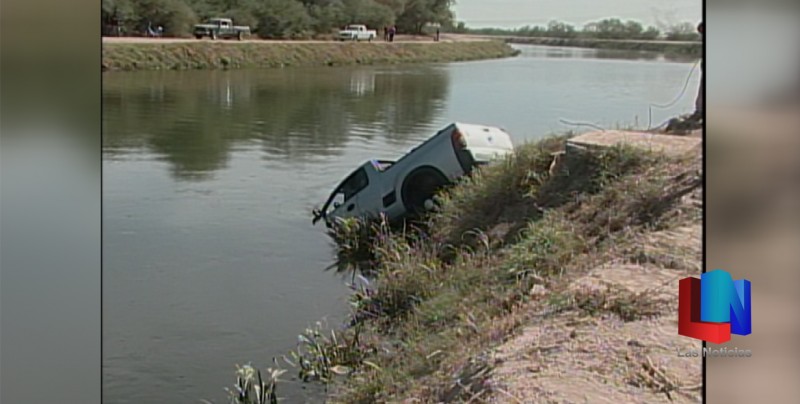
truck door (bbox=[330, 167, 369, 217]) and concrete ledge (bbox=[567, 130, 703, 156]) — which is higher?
concrete ledge (bbox=[567, 130, 703, 156])

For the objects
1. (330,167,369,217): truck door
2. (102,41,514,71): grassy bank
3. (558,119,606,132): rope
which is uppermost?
(102,41,514,71): grassy bank

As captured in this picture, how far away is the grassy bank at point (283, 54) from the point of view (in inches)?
102

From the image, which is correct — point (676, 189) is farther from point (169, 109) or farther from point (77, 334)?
point (77, 334)

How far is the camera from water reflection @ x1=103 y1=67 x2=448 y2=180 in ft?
8.48

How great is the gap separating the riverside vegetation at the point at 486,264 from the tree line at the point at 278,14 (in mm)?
452

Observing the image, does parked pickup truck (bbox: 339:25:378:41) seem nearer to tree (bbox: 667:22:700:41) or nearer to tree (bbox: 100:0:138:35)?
tree (bbox: 100:0:138:35)

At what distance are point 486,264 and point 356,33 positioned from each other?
2.30ft

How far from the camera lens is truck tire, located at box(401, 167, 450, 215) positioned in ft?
8.57

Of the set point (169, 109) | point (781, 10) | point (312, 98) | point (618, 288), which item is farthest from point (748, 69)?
point (169, 109)

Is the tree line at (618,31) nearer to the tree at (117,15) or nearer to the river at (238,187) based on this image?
the river at (238,187)

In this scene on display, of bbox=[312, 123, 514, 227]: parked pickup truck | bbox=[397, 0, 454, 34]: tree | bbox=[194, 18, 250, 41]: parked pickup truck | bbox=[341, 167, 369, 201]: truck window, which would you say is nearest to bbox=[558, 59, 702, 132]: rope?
bbox=[312, 123, 514, 227]: parked pickup truck

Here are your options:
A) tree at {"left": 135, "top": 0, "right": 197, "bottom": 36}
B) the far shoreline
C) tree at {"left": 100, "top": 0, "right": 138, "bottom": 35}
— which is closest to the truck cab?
the far shoreline

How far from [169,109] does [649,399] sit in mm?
1444

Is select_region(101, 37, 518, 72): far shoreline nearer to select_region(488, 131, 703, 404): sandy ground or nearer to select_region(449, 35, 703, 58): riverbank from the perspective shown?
select_region(449, 35, 703, 58): riverbank
